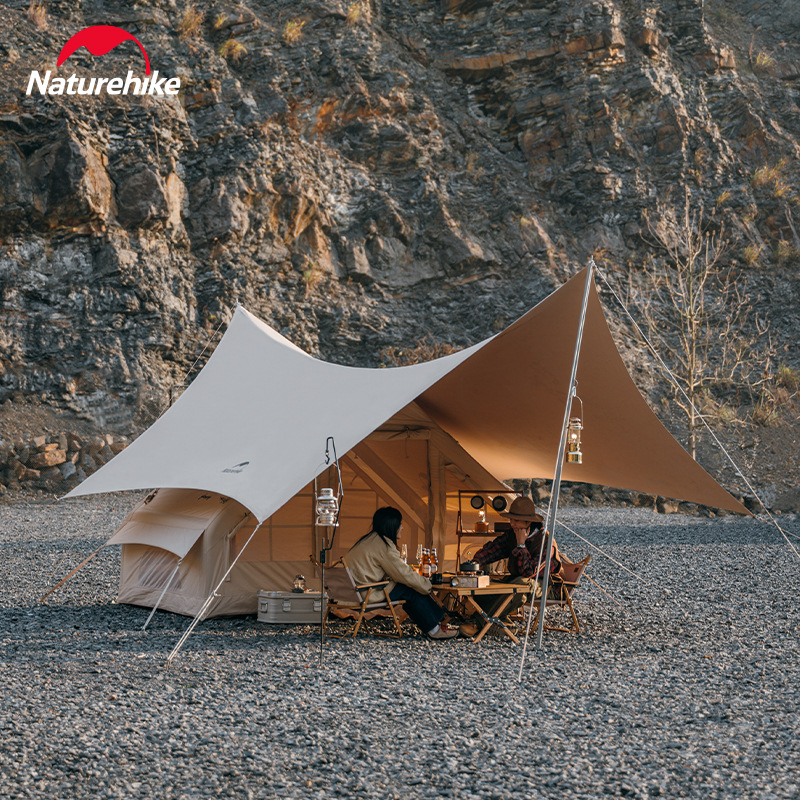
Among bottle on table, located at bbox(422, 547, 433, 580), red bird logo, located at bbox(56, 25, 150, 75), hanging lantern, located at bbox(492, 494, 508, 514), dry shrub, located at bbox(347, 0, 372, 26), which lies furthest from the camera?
dry shrub, located at bbox(347, 0, 372, 26)

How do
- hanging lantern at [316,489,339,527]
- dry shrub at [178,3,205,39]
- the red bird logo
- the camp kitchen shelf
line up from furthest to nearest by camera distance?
dry shrub at [178,3,205,39], the red bird logo, the camp kitchen shelf, hanging lantern at [316,489,339,527]

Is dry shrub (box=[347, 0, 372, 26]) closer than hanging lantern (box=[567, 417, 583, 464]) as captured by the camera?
No

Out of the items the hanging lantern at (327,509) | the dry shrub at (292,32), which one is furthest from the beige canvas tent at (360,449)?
the dry shrub at (292,32)

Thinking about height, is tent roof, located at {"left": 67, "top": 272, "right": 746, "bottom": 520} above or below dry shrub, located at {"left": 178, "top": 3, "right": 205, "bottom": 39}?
below

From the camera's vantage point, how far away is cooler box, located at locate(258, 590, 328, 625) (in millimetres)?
6875

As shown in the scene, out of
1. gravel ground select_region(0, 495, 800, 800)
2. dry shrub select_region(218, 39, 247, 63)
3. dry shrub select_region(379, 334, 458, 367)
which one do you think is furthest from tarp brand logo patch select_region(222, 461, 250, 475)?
dry shrub select_region(218, 39, 247, 63)

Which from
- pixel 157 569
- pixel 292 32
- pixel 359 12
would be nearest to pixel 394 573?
pixel 157 569

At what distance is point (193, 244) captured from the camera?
21.9 metres

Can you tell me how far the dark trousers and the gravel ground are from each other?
15cm

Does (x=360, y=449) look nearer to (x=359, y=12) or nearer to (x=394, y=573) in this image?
(x=394, y=573)

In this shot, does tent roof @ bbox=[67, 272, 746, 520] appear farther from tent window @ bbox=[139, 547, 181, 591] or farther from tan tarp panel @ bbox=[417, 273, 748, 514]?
tent window @ bbox=[139, 547, 181, 591]

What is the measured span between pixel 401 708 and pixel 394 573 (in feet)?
6.03

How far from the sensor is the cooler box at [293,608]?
6875 mm

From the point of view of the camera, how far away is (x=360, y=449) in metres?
7.97
